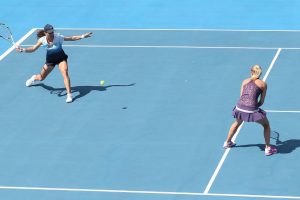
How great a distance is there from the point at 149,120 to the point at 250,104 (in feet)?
9.93

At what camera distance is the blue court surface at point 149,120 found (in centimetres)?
1848

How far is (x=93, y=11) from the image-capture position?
29078 mm

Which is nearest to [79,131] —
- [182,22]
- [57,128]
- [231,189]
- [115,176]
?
[57,128]

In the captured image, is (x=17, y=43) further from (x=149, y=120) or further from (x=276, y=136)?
(x=276, y=136)

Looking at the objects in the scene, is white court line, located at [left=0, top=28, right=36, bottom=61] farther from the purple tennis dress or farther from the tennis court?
the purple tennis dress

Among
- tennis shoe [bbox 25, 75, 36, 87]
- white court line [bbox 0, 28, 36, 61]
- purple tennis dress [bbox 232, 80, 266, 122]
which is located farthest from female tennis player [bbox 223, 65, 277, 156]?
white court line [bbox 0, 28, 36, 61]

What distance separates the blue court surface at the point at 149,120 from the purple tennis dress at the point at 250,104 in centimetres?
84

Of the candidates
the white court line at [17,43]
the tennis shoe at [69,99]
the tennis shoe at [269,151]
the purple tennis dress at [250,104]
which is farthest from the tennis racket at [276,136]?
the white court line at [17,43]

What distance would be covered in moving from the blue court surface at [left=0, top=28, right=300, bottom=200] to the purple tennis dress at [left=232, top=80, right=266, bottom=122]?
839 millimetres

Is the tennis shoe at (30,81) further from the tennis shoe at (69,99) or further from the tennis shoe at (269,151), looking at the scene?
the tennis shoe at (269,151)

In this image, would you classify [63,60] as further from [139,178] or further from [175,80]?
[139,178]

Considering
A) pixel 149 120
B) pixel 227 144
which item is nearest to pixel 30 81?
pixel 149 120

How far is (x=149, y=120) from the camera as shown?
2144 centimetres

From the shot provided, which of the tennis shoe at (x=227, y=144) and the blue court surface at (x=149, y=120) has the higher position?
the tennis shoe at (x=227, y=144)
